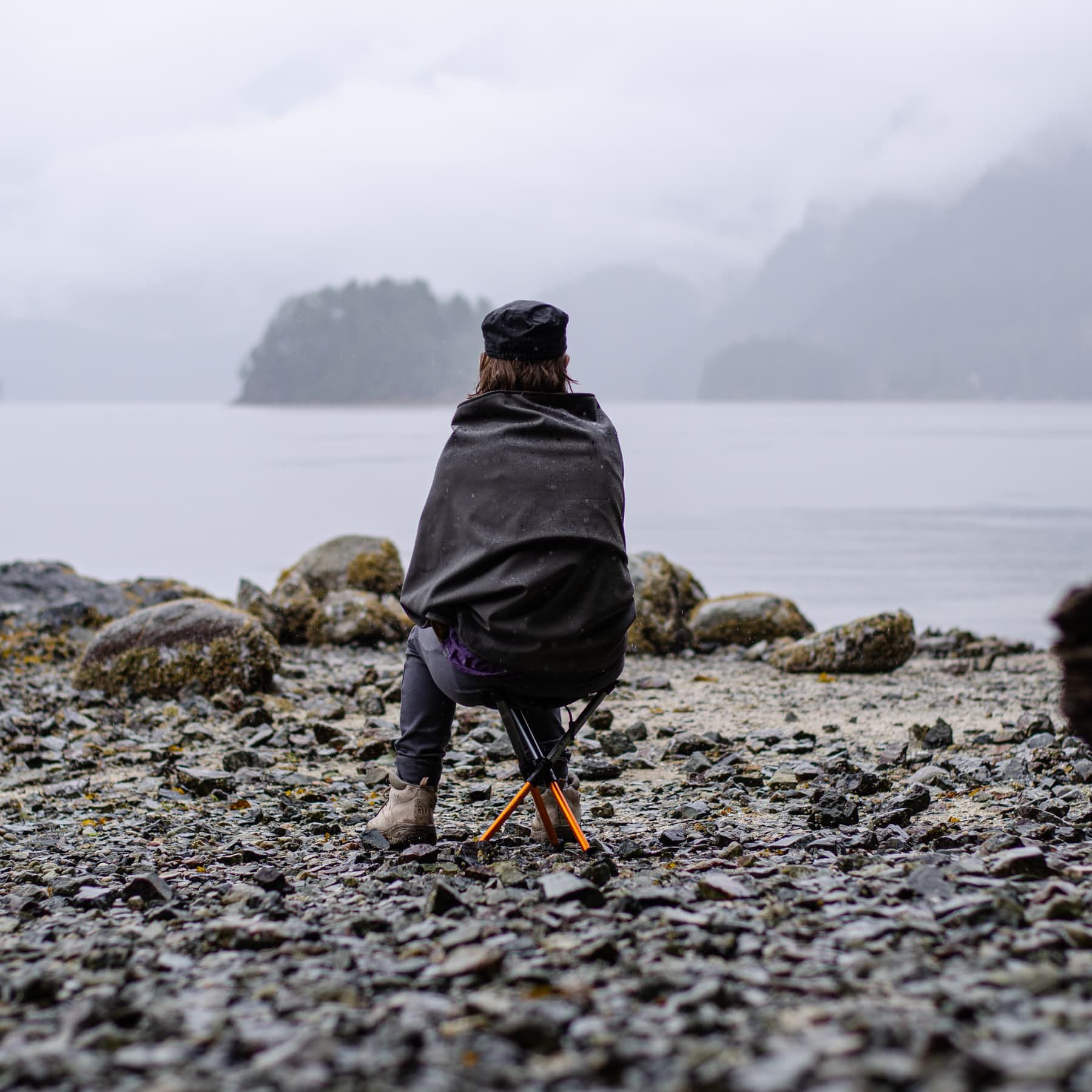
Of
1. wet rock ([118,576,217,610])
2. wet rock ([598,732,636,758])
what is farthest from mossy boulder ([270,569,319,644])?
wet rock ([598,732,636,758])

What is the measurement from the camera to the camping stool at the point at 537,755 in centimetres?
479

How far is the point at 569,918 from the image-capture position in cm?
392

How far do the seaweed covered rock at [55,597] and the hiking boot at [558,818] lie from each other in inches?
454

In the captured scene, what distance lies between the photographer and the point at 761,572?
26.4 m

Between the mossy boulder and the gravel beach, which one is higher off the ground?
the gravel beach

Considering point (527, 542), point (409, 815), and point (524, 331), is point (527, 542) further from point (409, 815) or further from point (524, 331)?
point (409, 815)

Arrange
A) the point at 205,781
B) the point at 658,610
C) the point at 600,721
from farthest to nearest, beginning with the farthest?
the point at 658,610 < the point at 600,721 < the point at 205,781

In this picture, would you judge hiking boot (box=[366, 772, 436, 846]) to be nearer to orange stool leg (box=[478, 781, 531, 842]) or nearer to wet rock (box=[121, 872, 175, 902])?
orange stool leg (box=[478, 781, 531, 842])

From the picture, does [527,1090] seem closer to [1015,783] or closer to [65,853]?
[65,853]

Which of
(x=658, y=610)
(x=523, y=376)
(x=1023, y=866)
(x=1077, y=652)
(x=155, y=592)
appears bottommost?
(x=155, y=592)

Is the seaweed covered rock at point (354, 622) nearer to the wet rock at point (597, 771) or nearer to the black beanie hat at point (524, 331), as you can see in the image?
the wet rock at point (597, 771)

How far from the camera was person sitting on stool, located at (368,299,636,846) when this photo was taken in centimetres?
454

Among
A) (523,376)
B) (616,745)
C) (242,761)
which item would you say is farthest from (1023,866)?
(242,761)

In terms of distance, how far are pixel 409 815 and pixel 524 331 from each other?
2170mm
